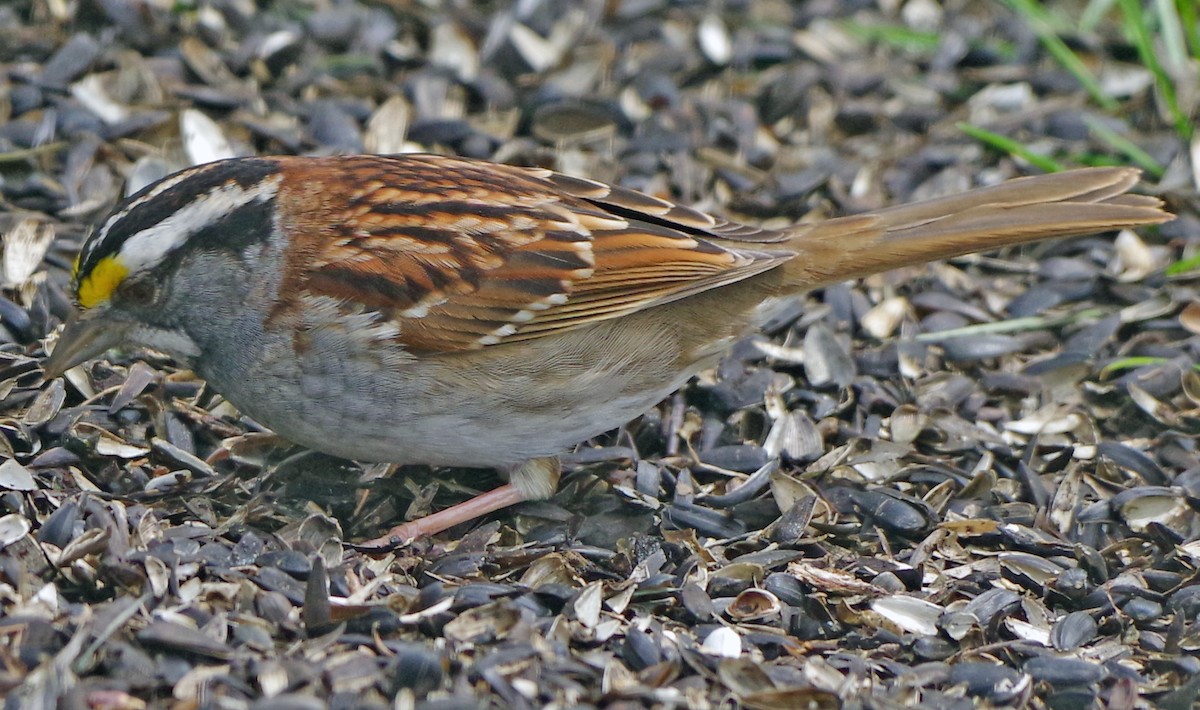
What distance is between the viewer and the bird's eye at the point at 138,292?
4164 millimetres

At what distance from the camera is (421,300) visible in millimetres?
4215

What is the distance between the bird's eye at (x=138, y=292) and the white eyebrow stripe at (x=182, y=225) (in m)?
0.05

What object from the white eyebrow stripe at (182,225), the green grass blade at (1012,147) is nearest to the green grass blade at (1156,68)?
the green grass blade at (1012,147)

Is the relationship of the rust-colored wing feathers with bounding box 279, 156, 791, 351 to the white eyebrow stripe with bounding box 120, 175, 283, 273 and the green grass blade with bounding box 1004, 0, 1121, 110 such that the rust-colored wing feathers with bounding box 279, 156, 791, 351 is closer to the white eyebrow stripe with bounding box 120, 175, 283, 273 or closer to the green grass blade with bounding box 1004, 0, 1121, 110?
Answer: the white eyebrow stripe with bounding box 120, 175, 283, 273

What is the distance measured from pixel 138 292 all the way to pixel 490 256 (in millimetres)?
987

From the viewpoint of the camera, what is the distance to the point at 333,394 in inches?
163

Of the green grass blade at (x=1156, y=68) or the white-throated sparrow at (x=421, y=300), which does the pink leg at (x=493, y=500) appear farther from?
the green grass blade at (x=1156, y=68)

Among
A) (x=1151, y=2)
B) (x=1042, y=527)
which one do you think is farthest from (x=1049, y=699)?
(x=1151, y=2)

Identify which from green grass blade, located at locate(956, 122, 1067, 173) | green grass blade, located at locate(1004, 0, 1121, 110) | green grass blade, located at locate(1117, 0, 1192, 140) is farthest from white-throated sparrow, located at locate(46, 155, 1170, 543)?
green grass blade, located at locate(1004, 0, 1121, 110)

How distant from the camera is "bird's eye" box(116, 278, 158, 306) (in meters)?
4.16

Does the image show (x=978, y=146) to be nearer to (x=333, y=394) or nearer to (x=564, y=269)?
(x=564, y=269)

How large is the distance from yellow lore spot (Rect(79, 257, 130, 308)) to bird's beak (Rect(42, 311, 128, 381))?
0.05 m

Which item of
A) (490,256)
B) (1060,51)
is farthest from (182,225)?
(1060,51)

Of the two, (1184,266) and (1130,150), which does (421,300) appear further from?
(1130,150)
